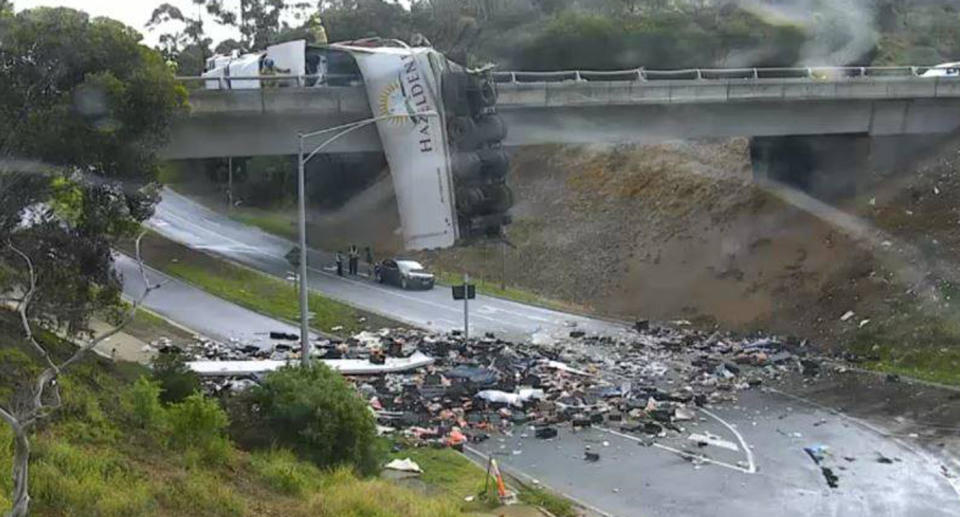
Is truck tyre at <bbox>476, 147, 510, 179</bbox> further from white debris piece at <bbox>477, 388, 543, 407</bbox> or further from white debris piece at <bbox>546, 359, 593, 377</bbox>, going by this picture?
white debris piece at <bbox>477, 388, 543, 407</bbox>

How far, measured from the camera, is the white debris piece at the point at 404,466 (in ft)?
60.5

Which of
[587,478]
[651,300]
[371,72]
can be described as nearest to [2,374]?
[587,478]

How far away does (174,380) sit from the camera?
1961 centimetres

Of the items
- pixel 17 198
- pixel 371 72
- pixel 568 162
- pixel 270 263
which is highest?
pixel 371 72

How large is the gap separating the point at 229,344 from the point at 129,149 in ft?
36.9

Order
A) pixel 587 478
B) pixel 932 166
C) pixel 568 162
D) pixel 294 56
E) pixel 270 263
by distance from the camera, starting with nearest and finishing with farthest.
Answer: pixel 587 478 → pixel 294 56 → pixel 932 166 → pixel 270 263 → pixel 568 162

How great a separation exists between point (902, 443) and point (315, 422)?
12887mm

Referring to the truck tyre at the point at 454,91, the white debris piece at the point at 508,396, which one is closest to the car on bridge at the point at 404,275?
the truck tyre at the point at 454,91

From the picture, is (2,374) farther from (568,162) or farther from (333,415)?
(568,162)

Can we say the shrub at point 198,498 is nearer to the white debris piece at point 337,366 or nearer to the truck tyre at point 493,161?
the white debris piece at point 337,366

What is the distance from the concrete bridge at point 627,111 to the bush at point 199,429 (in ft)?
39.9

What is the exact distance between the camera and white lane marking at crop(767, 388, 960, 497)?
63.2ft

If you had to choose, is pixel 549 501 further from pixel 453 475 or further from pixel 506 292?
pixel 506 292

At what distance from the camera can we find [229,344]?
104 feet
